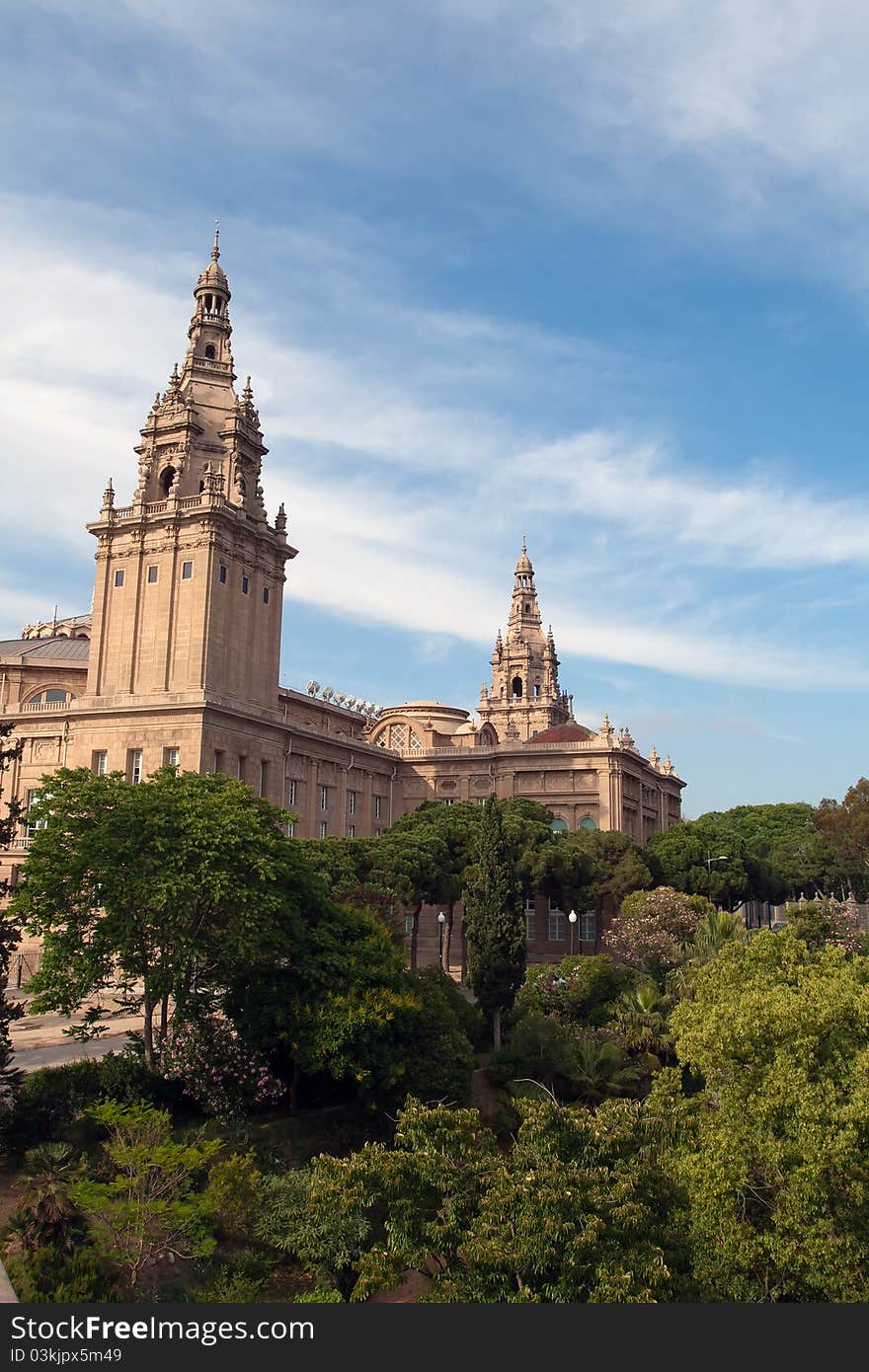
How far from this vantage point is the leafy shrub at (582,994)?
37.6m

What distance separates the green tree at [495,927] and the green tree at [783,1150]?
16648mm

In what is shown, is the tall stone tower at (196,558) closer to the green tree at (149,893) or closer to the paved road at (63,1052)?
the paved road at (63,1052)

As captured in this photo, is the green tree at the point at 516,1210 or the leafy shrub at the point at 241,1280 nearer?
the green tree at the point at 516,1210

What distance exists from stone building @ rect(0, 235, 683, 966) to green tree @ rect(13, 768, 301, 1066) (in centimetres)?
1554

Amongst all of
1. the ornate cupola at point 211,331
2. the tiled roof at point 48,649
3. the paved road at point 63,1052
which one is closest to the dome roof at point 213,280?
the ornate cupola at point 211,331

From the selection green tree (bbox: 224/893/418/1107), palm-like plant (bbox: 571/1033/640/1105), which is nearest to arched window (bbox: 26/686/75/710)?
green tree (bbox: 224/893/418/1107)

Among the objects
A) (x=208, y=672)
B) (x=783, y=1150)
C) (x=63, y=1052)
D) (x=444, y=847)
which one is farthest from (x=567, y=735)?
(x=783, y=1150)

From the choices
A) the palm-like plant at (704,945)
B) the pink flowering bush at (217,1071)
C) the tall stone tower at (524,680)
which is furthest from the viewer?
the tall stone tower at (524,680)

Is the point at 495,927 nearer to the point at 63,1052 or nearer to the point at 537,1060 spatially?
the point at 537,1060

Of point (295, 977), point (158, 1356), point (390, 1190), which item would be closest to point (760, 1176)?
point (390, 1190)

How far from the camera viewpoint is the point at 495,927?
3728 centimetres

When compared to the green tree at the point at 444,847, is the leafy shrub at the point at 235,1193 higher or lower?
lower

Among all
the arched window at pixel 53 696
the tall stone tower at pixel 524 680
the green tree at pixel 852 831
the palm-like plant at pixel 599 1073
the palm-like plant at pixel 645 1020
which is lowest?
the palm-like plant at pixel 599 1073

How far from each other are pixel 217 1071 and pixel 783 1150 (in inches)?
565
